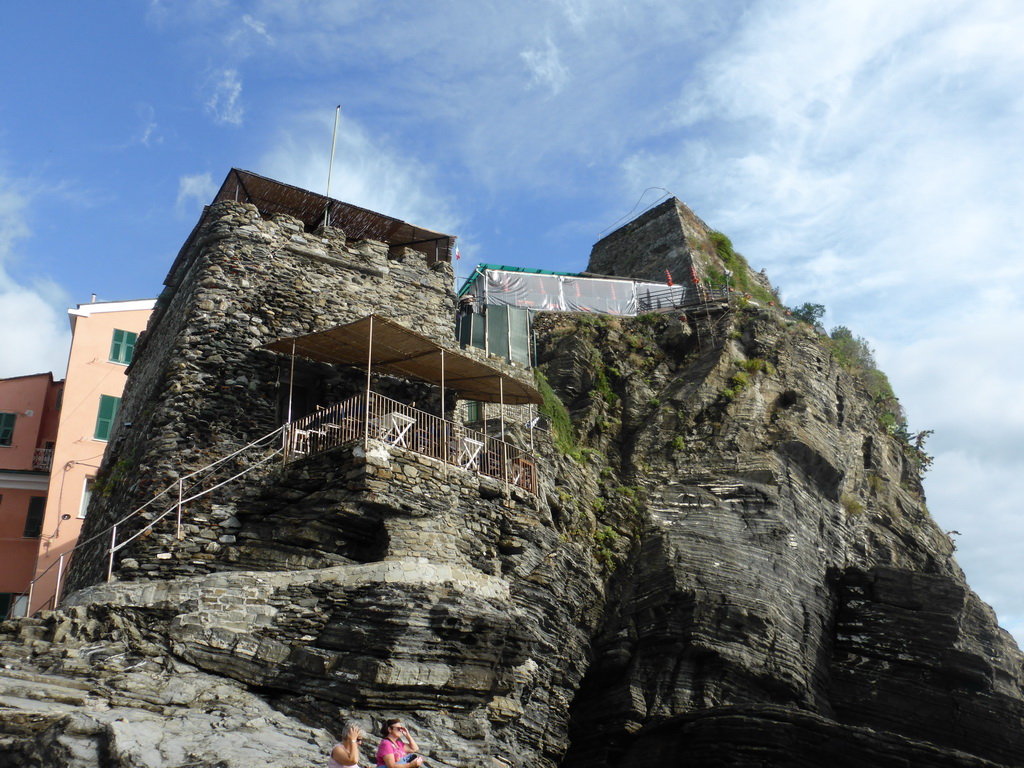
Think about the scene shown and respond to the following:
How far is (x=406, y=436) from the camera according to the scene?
16.9m

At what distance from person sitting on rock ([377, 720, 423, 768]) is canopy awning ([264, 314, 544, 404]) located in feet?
26.1

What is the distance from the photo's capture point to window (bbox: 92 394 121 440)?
2566 centimetres

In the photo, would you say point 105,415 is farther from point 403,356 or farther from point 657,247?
point 657,247

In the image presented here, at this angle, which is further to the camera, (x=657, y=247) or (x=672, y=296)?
(x=657, y=247)

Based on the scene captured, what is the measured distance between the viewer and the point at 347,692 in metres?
13.0

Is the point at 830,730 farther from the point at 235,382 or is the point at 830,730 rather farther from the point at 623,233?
the point at 623,233

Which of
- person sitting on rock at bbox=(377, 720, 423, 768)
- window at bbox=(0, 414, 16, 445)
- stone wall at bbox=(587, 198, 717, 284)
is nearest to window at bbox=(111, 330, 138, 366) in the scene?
window at bbox=(0, 414, 16, 445)

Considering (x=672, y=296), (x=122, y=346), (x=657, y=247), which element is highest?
(x=657, y=247)

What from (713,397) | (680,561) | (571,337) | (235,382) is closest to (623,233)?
(571,337)

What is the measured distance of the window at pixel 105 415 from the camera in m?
25.7

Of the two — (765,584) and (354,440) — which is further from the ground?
(354,440)

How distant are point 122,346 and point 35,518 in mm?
5645

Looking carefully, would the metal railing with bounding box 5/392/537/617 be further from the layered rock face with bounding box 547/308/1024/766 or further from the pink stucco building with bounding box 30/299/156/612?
the pink stucco building with bounding box 30/299/156/612

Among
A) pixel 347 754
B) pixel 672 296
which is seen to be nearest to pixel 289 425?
pixel 347 754
